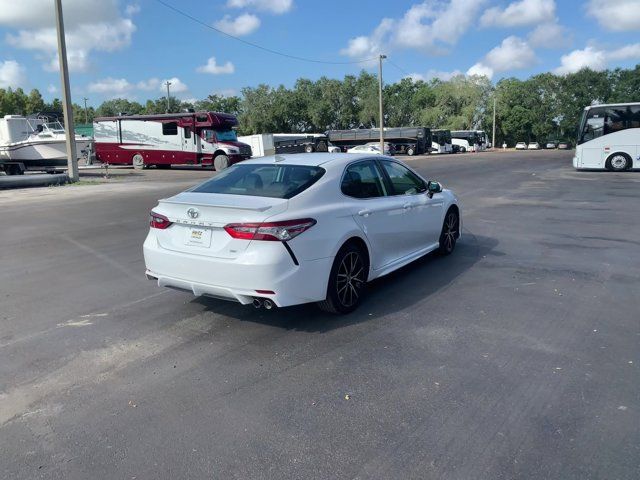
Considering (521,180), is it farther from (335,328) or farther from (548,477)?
(548,477)

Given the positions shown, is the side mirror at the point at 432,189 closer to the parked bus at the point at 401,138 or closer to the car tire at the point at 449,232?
the car tire at the point at 449,232

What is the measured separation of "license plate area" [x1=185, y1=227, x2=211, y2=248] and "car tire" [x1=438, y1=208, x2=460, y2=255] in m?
3.65

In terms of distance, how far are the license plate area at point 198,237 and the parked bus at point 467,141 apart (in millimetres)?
68419

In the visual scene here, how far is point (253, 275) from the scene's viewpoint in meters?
4.31

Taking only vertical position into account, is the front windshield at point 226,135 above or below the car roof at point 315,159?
above

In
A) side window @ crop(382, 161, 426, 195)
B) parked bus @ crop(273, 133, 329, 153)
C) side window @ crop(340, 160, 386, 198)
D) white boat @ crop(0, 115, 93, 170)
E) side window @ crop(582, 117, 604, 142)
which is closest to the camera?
side window @ crop(340, 160, 386, 198)

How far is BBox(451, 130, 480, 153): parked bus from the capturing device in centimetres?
7027

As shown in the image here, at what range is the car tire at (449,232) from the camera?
7250 millimetres

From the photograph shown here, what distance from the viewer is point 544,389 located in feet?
11.7

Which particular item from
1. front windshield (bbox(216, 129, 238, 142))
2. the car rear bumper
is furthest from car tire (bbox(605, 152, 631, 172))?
the car rear bumper

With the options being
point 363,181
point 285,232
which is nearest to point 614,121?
point 363,181

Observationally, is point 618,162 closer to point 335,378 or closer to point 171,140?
point 171,140

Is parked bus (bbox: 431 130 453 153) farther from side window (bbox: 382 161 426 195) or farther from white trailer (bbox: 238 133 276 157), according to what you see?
side window (bbox: 382 161 426 195)

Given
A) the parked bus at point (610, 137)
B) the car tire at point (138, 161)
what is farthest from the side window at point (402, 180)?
the car tire at point (138, 161)
